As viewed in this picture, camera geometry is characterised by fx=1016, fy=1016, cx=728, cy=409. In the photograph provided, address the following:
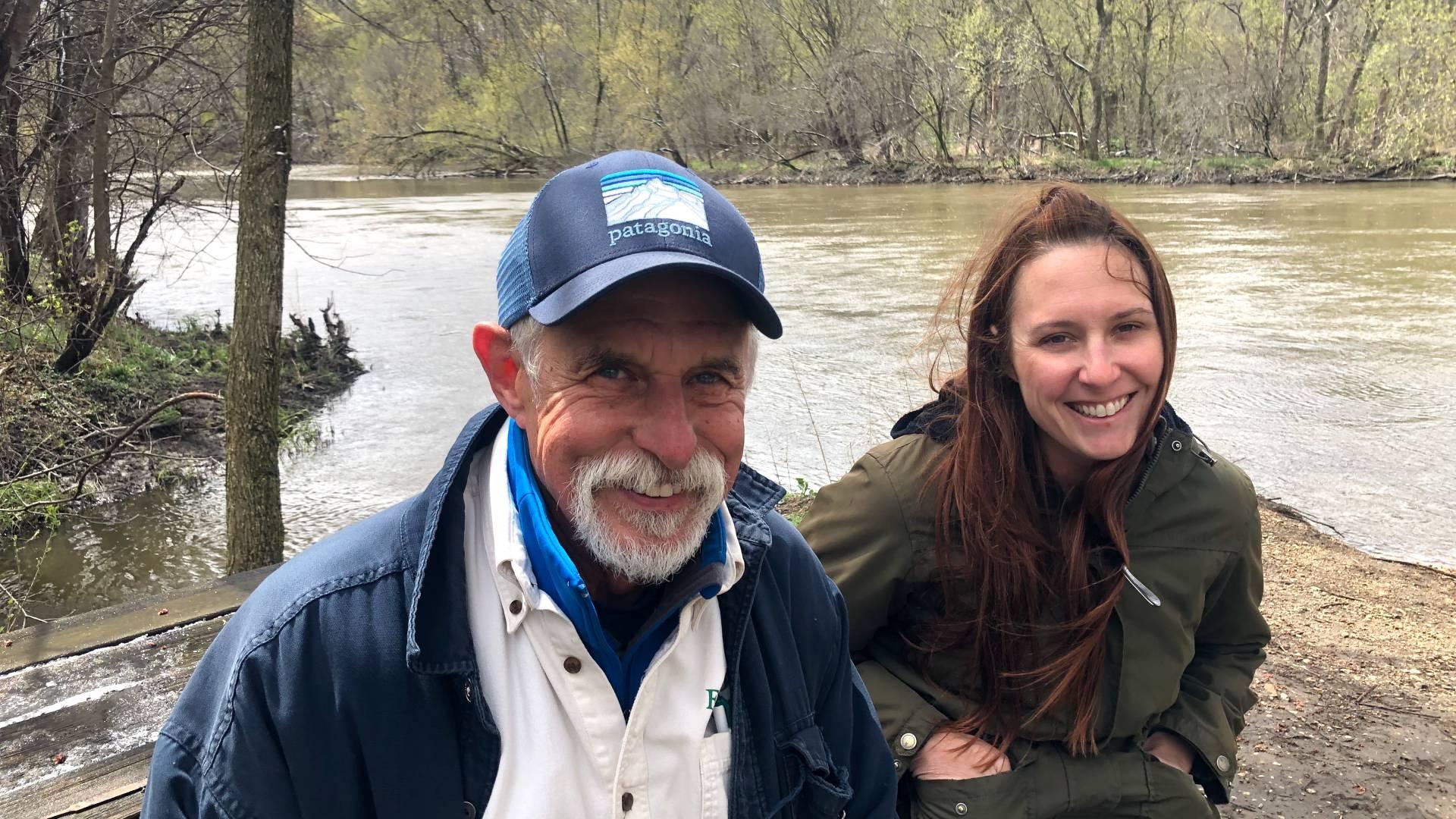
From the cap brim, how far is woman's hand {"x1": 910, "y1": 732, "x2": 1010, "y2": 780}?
3.83 ft

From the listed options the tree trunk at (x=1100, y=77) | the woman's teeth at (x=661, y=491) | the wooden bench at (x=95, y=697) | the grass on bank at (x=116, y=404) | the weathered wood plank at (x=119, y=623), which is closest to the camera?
the woman's teeth at (x=661, y=491)

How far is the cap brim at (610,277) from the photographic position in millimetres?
1328

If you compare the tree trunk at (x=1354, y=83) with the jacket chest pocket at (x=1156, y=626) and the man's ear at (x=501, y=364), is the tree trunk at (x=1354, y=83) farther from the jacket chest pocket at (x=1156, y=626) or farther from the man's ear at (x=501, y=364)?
the man's ear at (x=501, y=364)

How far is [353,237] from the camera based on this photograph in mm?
22234

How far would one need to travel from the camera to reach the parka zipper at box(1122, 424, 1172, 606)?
2057 mm

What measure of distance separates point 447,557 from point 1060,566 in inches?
52.5

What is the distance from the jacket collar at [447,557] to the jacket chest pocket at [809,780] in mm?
251

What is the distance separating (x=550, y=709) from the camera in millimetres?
1327

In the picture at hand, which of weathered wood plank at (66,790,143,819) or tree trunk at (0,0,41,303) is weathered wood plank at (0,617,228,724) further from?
tree trunk at (0,0,41,303)

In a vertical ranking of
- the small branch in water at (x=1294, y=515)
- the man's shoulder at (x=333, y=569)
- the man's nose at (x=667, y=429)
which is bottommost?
the small branch in water at (x=1294, y=515)

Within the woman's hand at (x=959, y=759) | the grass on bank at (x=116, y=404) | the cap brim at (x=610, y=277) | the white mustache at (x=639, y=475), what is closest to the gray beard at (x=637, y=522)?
the white mustache at (x=639, y=475)

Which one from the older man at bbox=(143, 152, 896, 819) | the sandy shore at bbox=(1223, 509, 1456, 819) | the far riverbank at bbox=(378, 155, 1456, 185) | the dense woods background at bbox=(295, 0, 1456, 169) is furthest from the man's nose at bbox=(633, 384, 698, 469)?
the dense woods background at bbox=(295, 0, 1456, 169)

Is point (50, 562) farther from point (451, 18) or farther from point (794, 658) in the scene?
point (794, 658)

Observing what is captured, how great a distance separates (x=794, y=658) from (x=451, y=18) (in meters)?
6.43
